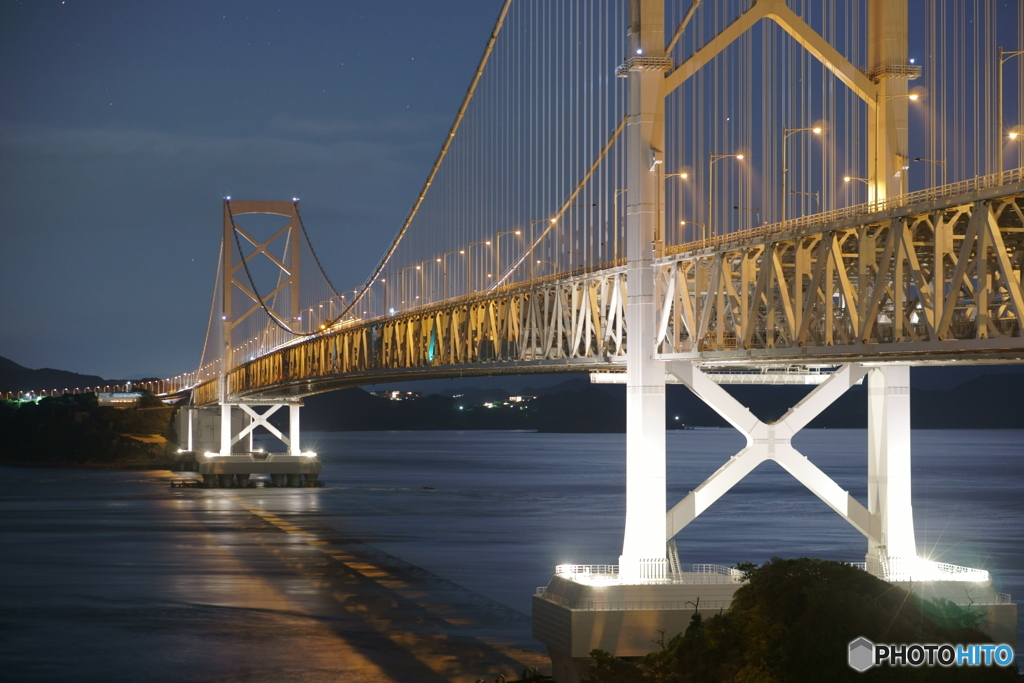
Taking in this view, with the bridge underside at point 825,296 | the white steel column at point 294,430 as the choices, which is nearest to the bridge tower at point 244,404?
the white steel column at point 294,430

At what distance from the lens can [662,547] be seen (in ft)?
Answer: 77.5

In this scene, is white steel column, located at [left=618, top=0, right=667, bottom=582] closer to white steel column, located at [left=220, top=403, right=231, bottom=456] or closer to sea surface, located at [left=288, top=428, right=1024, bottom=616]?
sea surface, located at [left=288, top=428, right=1024, bottom=616]

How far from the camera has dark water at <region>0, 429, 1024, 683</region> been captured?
29188 millimetres

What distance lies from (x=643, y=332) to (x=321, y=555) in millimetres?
25682

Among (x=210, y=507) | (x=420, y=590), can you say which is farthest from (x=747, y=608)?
(x=210, y=507)

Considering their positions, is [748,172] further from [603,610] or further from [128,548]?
[128,548]

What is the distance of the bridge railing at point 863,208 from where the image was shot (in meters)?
17.4

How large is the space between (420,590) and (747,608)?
68.1 ft

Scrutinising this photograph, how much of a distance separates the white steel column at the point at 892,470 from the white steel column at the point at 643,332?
370 centimetres

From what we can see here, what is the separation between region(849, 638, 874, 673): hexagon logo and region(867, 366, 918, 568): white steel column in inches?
295

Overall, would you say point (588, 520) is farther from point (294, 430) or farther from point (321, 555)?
point (294, 430)

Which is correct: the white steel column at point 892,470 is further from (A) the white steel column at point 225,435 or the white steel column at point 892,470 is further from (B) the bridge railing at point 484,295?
(A) the white steel column at point 225,435

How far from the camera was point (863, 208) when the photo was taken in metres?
22.1

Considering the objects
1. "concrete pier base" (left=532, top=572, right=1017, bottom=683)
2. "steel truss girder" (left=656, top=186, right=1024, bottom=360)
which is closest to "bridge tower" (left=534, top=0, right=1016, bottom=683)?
"concrete pier base" (left=532, top=572, right=1017, bottom=683)
